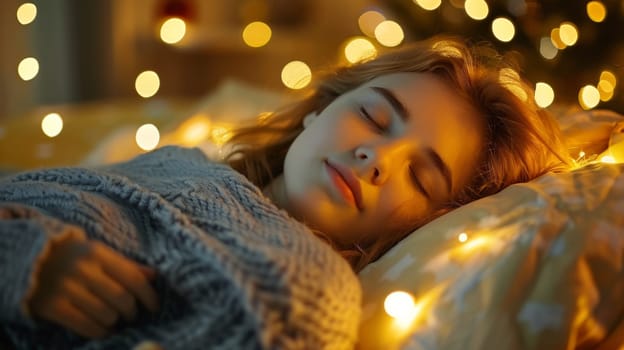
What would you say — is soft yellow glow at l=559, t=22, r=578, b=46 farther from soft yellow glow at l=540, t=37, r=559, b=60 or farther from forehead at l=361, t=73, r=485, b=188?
forehead at l=361, t=73, r=485, b=188

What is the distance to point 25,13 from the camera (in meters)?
2.44

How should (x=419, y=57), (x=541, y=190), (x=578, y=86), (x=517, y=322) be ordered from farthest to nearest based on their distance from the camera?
(x=578, y=86), (x=419, y=57), (x=541, y=190), (x=517, y=322)

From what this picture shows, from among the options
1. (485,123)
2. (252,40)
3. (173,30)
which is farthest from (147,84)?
(485,123)

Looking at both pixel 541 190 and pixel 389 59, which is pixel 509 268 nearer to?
pixel 541 190

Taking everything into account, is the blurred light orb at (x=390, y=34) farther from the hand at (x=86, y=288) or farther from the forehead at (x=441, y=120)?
the hand at (x=86, y=288)

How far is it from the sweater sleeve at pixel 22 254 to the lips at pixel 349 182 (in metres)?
0.37

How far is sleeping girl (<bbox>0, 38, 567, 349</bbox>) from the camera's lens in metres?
0.65

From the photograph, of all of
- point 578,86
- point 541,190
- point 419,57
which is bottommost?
point 578,86

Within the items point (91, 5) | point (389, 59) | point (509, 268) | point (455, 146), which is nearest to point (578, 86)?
point (389, 59)

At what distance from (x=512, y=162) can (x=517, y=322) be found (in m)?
0.36

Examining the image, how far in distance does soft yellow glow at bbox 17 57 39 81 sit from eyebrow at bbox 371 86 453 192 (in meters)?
1.83

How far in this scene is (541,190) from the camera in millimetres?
802

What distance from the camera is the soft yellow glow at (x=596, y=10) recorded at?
5.09ft

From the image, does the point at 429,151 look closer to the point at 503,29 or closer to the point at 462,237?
the point at 462,237
